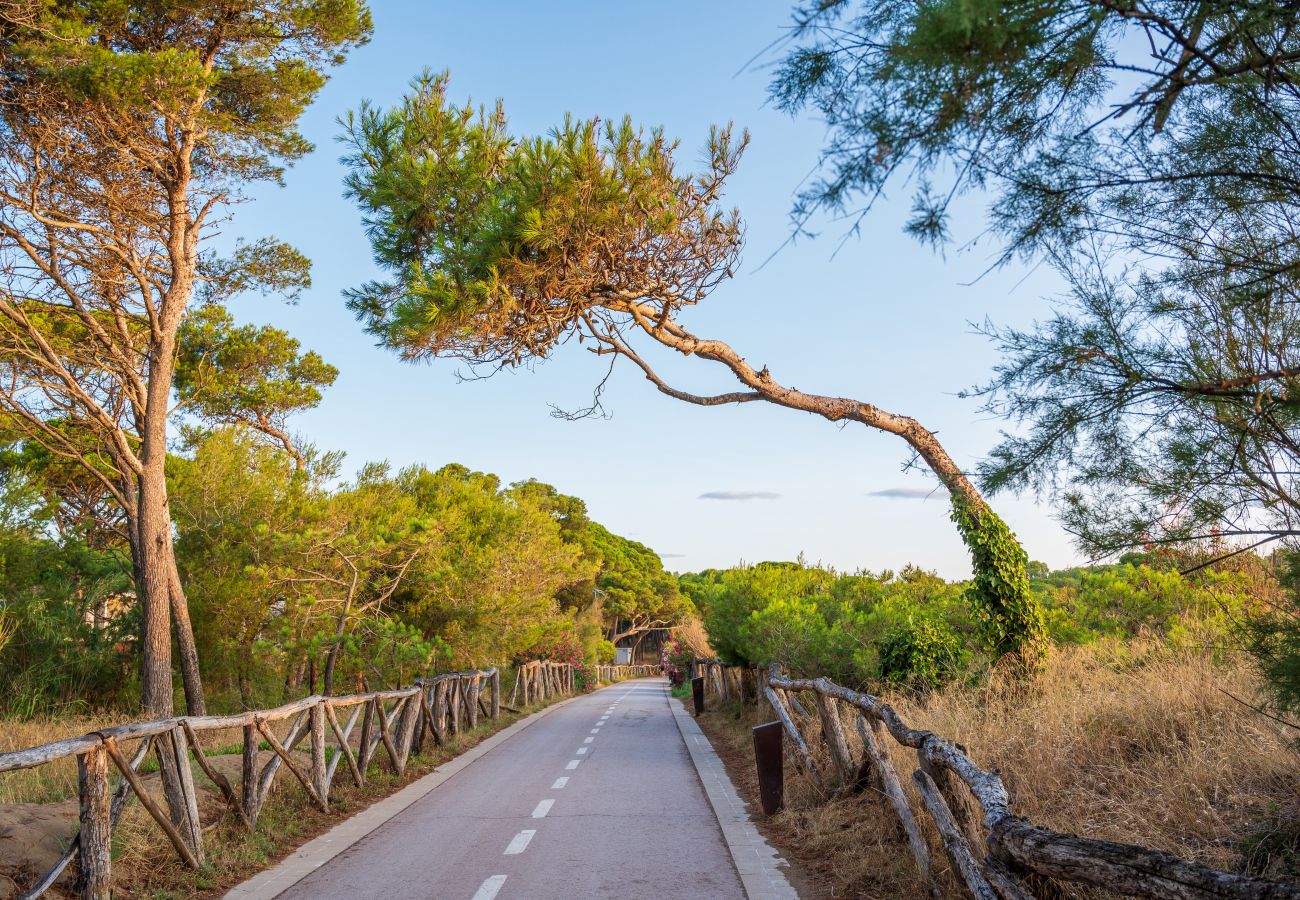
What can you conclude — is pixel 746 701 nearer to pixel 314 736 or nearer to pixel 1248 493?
pixel 314 736

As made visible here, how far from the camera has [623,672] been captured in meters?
68.8

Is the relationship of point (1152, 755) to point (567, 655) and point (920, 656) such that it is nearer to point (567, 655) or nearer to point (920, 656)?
point (920, 656)

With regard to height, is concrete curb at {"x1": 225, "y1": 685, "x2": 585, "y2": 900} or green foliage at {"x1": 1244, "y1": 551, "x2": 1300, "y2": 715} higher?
green foliage at {"x1": 1244, "y1": 551, "x2": 1300, "y2": 715}

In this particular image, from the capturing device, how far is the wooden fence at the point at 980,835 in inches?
110

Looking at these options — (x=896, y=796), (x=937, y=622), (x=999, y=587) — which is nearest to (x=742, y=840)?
(x=896, y=796)

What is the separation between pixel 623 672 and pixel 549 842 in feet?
207

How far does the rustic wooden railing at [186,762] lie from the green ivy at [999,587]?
7.68m

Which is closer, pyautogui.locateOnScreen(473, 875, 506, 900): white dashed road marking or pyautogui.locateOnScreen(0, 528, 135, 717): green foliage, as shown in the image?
pyautogui.locateOnScreen(473, 875, 506, 900): white dashed road marking

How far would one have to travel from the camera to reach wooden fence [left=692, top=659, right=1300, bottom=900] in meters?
2.80

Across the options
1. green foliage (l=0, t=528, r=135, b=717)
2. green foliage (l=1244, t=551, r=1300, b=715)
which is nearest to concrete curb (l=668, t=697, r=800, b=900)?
green foliage (l=1244, t=551, r=1300, b=715)

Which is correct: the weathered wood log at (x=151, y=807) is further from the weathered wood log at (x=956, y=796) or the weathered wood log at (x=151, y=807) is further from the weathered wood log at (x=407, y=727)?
the weathered wood log at (x=407, y=727)

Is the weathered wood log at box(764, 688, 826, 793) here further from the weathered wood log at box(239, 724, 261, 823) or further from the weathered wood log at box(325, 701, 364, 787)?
the weathered wood log at box(239, 724, 261, 823)

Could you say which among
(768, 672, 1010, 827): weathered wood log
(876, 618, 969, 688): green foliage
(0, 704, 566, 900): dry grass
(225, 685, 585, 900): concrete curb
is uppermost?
(876, 618, 969, 688): green foliage

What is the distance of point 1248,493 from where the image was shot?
3.79m
